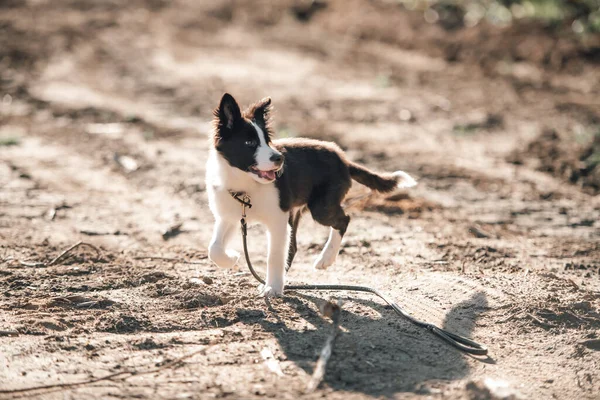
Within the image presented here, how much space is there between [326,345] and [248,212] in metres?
1.44

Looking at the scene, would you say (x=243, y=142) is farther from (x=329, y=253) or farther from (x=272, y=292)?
(x=329, y=253)

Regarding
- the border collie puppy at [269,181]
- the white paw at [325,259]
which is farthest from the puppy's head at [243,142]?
the white paw at [325,259]

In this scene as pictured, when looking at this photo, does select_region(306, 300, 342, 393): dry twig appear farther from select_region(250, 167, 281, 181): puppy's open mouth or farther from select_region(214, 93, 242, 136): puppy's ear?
select_region(214, 93, 242, 136): puppy's ear

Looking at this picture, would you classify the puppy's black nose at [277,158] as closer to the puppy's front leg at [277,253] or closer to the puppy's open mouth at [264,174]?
the puppy's open mouth at [264,174]

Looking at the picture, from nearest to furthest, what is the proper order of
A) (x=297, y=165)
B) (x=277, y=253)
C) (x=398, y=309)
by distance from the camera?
(x=398, y=309) < (x=277, y=253) < (x=297, y=165)

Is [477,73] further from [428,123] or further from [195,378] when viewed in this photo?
[195,378]

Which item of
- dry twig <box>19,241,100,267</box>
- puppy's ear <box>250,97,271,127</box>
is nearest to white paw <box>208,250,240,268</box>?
puppy's ear <box>250,97,271,127</box>

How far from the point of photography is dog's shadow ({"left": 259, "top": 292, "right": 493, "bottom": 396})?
5488 millimetres

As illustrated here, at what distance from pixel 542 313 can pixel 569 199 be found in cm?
391

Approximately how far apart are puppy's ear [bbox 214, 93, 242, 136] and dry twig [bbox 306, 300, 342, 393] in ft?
5.38

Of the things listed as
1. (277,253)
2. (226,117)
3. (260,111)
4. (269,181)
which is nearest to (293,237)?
(277,253)

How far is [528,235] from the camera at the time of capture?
899 cm

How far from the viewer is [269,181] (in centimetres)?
635

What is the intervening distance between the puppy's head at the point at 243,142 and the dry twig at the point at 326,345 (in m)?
1.12
